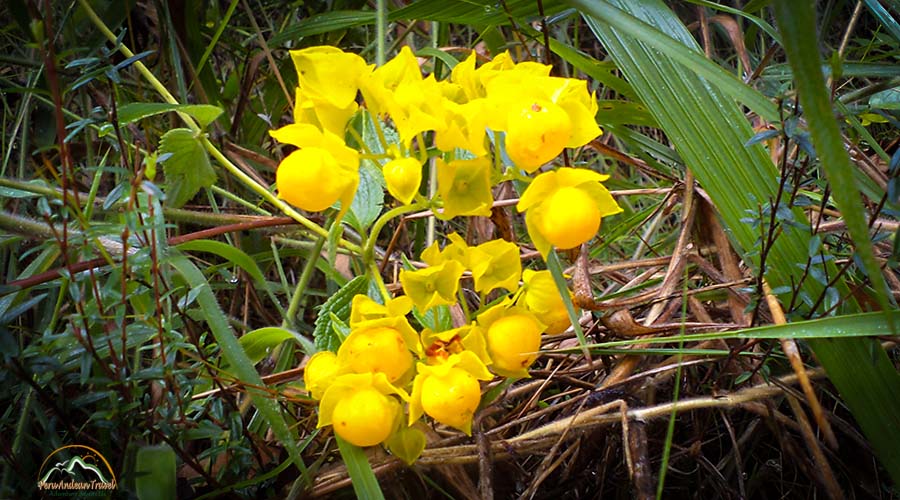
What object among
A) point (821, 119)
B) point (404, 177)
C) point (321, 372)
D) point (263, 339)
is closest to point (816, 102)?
point (821, 119)

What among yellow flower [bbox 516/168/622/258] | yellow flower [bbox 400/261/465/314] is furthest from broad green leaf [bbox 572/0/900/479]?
yellow flower [bbox 400/261/465/314]

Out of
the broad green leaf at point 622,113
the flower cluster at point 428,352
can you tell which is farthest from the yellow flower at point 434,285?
the broad green leaf at point 622,113

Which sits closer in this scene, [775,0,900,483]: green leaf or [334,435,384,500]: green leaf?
[775,0,900,483]: green leaf

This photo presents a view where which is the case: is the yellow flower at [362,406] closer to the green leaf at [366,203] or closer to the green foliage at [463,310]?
the green foliage at [463,310]

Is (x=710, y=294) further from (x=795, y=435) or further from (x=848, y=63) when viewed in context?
(x=848, y=63)

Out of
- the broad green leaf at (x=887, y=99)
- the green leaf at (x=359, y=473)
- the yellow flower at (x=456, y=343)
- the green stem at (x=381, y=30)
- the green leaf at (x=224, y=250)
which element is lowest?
the green leaf at (x=359, y=473)

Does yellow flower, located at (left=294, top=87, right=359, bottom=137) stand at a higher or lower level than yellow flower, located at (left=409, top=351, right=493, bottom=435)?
higher

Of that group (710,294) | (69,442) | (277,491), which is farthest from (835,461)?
(69,442)

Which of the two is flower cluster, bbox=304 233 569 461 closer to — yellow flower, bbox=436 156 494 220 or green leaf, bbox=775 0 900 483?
yellow flower, bbox=436 156 494 220
